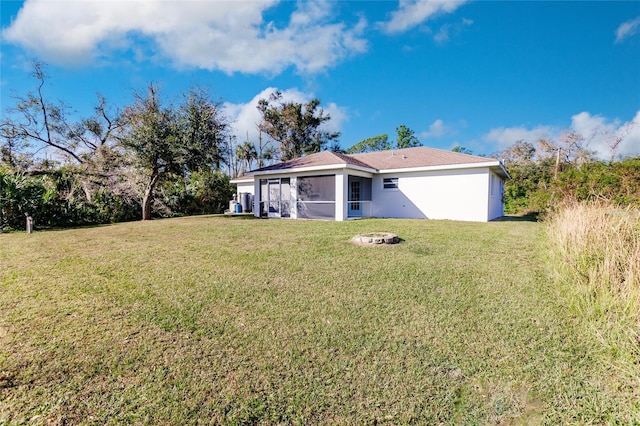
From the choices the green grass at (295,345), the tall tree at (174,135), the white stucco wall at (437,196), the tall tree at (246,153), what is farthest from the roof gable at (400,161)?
the tall tree at (246,153)

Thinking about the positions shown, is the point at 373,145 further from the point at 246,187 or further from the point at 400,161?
the point at 400,161

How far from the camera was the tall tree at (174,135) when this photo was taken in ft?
45.4

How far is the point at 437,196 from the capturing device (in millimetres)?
14828

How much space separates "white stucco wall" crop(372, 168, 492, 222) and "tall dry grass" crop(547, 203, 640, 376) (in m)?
7.50

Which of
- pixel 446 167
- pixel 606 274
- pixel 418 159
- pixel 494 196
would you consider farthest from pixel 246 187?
pixel 606 274

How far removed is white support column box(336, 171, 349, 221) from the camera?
14.0m

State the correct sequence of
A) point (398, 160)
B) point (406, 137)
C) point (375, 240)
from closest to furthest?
1. point (375, 240)
2. point (398, 160)
3. point (406, 137)

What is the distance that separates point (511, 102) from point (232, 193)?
73.9 ft

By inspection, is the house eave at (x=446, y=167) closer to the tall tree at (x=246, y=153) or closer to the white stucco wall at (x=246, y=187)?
the white stucco wall at (x=246, y=187)

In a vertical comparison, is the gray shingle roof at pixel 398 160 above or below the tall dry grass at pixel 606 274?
above

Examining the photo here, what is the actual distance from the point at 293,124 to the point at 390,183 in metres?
19.4

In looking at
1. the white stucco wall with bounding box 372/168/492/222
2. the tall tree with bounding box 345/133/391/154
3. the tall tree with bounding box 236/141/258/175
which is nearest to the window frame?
the white stucco wall with bounding box 372/168/492/222

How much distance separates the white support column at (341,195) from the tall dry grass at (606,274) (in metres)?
8.53

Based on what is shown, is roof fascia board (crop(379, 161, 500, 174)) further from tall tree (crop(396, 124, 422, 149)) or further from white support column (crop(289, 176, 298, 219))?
tall tree (crop(396, 124, 422, 149))
